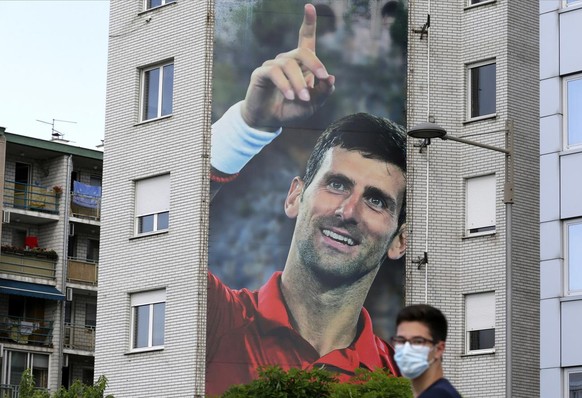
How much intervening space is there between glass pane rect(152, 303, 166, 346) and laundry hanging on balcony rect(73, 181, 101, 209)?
2481 cm

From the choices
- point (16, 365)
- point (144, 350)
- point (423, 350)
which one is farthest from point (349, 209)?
point (423, 350)

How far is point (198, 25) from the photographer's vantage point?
1531 inches

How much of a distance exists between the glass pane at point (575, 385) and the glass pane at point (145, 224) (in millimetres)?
12515

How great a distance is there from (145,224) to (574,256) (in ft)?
40.5

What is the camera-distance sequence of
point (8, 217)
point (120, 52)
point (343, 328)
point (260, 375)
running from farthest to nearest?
1. point (8, 217)
2. point (120, 52)
3. point (343, 328)
4. point (260, 375)

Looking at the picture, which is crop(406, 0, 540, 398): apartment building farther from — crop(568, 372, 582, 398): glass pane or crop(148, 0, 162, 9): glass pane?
crop(148, 0, 162, 9): glass pane

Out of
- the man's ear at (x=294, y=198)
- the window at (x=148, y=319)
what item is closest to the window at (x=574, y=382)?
the man's ear at (x=294, y=198)

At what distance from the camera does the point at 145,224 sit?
3969cm

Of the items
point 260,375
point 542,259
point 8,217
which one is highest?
point 8,217

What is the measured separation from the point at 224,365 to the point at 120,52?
10.1 m

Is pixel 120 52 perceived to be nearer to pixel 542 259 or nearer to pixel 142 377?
pixel 142 377

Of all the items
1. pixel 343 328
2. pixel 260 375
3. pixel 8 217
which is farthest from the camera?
pixel 8 217

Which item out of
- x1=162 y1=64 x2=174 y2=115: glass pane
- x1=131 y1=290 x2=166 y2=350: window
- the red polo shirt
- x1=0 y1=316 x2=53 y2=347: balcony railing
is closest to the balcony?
x1=0 y1=316 x2=53 y2=347: balcony railing

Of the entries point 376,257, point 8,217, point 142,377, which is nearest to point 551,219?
point 376,257
